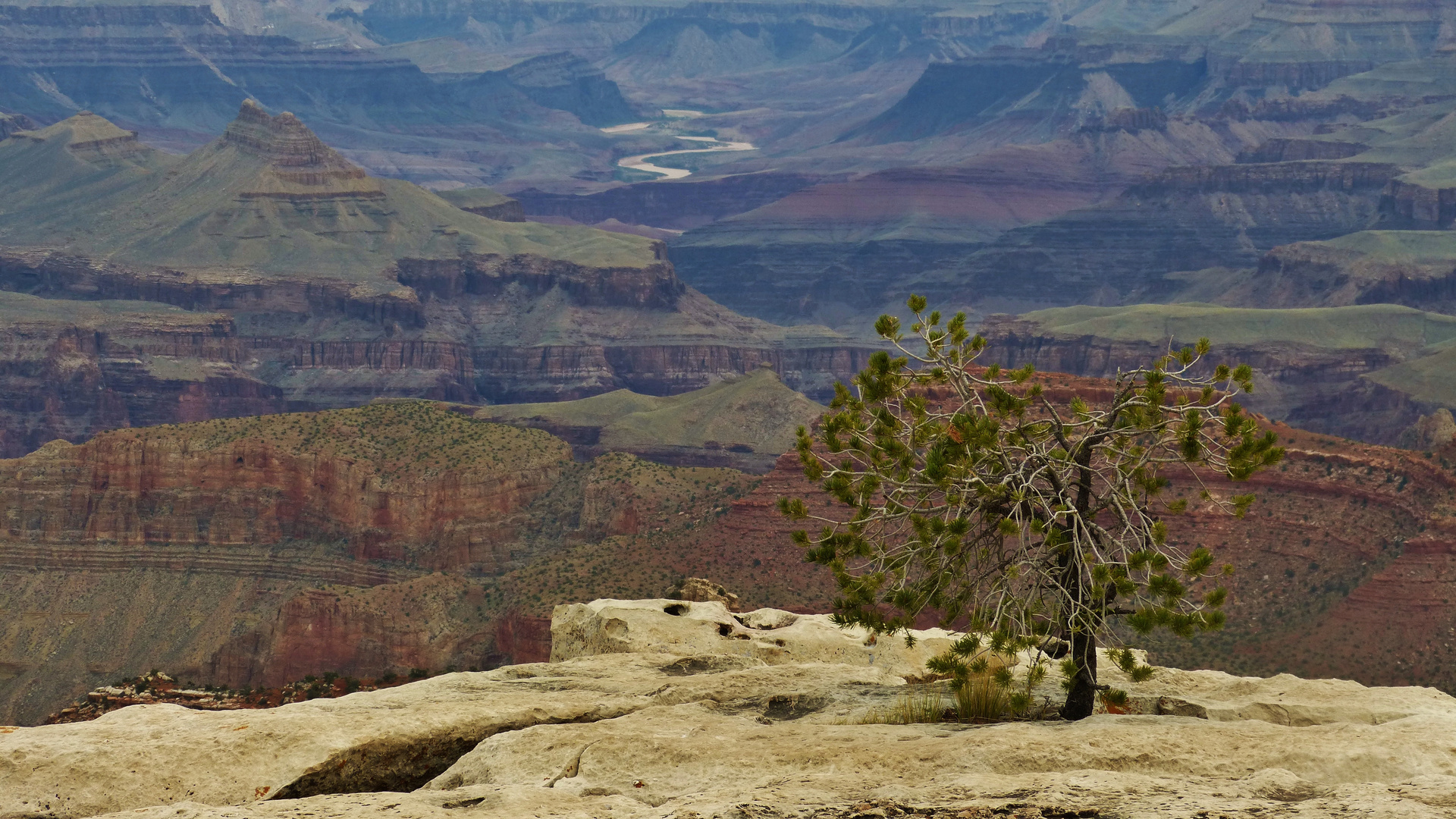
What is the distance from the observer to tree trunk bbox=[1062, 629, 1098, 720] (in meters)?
47.2

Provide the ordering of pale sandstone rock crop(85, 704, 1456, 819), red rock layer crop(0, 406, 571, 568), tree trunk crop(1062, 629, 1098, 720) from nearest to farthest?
pale sandstone rock crop(85, 704, 1456, 819)
tree trunk crop(1062, 629, 1098, 720)
red rock layer crop(0, 406, 571, 568)

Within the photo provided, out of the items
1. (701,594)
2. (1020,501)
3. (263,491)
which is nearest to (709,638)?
(701,594)

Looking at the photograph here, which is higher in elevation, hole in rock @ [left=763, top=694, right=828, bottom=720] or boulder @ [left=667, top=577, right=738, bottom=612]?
boulder @ [left=667, top=577, right=738, bottom=612]

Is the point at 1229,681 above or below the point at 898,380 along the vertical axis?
below

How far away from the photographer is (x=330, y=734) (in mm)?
44844

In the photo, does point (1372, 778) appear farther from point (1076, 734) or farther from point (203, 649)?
point (203, 649)

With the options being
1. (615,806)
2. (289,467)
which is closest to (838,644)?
(615,806)

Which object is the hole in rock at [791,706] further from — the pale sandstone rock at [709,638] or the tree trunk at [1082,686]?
the pale sandstone rock at [709,638]

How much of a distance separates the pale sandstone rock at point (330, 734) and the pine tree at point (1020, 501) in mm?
3057

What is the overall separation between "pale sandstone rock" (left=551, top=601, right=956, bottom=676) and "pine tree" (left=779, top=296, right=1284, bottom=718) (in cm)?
1097

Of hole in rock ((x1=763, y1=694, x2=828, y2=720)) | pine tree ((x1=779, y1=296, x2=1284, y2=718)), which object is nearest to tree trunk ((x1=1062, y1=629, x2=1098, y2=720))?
pine tree ((x1=779, y1=296, x2=1284, y2=718))

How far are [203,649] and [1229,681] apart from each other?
347 feet

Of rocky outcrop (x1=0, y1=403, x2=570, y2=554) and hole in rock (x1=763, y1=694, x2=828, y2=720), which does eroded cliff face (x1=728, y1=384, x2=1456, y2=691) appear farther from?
hole in rock (x1=763, y1=694, x2=828, y2=720)

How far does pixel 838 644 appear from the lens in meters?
64.9
